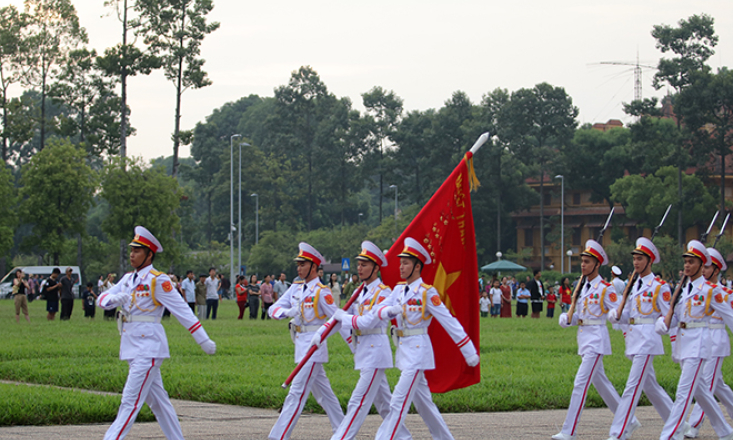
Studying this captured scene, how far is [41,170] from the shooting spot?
4762cm

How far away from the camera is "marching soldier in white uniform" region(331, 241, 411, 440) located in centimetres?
802

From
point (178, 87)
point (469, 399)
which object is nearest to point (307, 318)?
point (469, 399)

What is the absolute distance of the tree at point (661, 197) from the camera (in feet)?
217

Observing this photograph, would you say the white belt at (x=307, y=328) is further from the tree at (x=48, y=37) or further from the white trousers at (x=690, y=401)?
the tree at (x=48, y=37)

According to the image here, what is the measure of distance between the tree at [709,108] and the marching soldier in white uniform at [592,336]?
5638 centimetres

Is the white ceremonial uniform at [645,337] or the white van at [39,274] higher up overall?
the white ceremonial uniform at [645,337]

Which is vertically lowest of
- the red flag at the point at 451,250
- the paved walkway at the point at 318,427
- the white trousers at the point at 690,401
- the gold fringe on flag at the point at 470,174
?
the paved walkway at the point at 318,427

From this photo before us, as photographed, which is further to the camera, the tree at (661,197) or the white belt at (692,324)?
the tree at (661,197)

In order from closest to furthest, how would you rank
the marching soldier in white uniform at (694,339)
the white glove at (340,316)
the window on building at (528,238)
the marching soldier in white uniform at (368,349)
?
the marching soldier in white uniform at (368,349) < the white glove at (340,316) < the marching soldier in white uniform at (694,339) < the window on building at (528,238)

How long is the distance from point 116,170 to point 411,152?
154 ft

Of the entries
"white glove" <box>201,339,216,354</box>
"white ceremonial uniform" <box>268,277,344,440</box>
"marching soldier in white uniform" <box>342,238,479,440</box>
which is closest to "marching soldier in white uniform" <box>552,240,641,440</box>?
"marching soldier in white uniform" <box>342,238,479,440</box>

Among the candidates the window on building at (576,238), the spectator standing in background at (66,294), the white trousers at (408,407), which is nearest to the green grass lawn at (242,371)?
the white trousers at (408,407)

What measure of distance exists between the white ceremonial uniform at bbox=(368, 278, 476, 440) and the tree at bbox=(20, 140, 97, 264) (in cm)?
4175

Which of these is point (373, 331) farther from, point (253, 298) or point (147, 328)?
point (253, 298)
